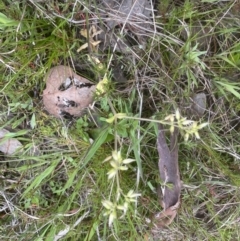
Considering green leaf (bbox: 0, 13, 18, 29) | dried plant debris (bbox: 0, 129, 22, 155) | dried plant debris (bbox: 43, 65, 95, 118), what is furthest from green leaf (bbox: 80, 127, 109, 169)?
green leaf (bbox: 0, 13, 18, 29)

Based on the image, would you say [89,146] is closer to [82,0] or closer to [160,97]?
[160,97]

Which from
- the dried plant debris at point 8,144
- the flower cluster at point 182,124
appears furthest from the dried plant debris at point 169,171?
the dried plant debris at point 8,144

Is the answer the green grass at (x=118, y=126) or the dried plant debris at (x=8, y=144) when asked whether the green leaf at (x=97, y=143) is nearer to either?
the green grass at (x=118, y=126)

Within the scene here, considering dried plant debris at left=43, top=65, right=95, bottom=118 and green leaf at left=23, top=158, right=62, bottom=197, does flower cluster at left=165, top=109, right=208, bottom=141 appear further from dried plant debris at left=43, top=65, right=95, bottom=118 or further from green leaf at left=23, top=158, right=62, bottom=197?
green leaf at left=23, top=158, right=62, bottom=197

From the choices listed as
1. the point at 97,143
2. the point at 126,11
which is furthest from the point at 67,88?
the point at 126,11

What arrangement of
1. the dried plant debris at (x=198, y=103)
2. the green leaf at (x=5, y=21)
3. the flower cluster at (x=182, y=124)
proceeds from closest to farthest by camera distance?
the flower cluster at (x=182, y=124) → the green leaf at (x=5, y=21) → the dried plant debris at (x=198, y=103)

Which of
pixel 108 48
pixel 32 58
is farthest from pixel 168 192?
pixel 32 58

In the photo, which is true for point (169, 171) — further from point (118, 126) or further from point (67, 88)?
point (67, 88)
